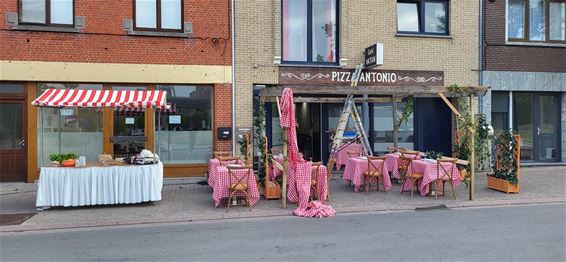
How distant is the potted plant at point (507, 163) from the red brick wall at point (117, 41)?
7.49 metres

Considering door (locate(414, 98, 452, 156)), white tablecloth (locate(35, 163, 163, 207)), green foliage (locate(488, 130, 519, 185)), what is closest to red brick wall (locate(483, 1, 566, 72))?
door (locate(414, 98, 452, 156))

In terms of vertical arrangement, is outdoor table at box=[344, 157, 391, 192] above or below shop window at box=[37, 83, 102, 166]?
below

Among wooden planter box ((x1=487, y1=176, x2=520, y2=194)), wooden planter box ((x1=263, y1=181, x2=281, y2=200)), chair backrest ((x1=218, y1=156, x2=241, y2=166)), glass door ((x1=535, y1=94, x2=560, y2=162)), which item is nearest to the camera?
wooden planter box ((x1=263, y1=181, x2=281, y2=200))

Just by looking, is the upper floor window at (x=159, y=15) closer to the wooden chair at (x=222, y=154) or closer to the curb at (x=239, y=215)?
the wooden chair at (x=222, y=154)

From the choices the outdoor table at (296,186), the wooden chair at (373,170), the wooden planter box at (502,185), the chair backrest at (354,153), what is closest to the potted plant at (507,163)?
the wooden planter box at (502,185)

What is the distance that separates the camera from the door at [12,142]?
12.0 metres

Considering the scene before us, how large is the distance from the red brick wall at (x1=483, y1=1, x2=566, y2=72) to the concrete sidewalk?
175 inches

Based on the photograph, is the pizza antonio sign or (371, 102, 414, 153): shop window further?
(371, 102, 414, 153): shop window

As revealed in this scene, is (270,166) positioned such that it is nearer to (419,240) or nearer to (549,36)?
(419,240)

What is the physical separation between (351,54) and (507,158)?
213 inches

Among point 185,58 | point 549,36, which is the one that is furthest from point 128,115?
point 549,36

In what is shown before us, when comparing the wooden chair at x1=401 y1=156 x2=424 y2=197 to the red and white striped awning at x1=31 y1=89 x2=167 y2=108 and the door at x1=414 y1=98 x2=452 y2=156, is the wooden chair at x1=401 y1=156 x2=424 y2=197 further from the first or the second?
the red and white striped awning at x1=31 y1=89 x2=167 y2=108

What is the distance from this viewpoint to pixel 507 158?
10492mm

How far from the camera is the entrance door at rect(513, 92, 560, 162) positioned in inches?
603
